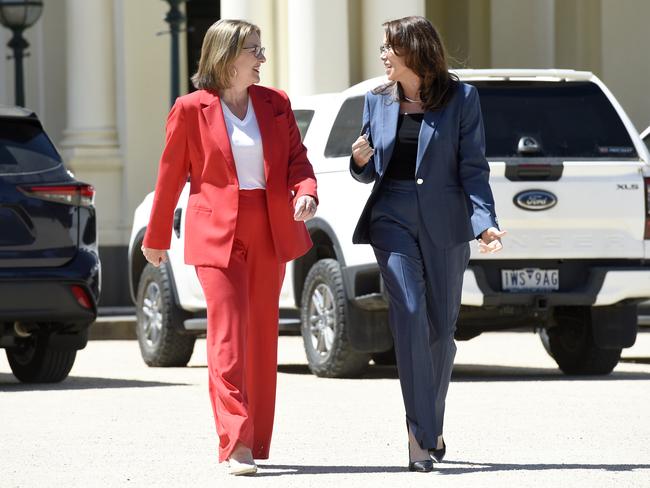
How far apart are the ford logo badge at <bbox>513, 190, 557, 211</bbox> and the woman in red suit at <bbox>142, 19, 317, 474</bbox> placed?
399cm

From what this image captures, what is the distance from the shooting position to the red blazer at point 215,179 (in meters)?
8.16

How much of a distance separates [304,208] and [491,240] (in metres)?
0.69

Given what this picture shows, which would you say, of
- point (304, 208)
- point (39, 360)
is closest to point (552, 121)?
point (39, 360)

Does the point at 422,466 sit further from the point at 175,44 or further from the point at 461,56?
the point at 461,56

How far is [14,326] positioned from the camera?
12305 mm

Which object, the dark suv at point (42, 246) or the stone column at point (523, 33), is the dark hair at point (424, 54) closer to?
the dark suv at point (42, 246)

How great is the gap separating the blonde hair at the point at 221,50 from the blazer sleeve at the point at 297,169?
0.29 metres

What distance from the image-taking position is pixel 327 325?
12688mm

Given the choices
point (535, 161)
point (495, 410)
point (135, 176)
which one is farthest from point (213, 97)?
point (135, 176)

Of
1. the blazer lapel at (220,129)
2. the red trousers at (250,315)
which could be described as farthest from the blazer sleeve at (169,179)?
the red trousers at (250,315)

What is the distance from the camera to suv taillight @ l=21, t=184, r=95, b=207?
40.1 ft

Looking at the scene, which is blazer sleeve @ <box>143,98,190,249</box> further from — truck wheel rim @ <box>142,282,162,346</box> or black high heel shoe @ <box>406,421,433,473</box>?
truck wheel rim @ <box>142,282,162,346</box>

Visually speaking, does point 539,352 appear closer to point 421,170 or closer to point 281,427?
point 281,427

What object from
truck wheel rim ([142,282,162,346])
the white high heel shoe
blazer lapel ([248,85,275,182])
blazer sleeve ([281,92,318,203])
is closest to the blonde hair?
blazer lapel ([248,85,275,182])
